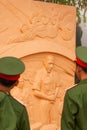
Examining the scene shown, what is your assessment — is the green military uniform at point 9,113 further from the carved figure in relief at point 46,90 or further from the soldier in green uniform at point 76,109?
the carved figure in relief at point 46,90

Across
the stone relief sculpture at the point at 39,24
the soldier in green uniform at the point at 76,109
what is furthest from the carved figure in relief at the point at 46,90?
the soldier in green uniform at the point at 76,109

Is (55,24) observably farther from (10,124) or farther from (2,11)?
(10,124)

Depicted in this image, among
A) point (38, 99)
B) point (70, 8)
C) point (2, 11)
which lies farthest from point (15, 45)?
point (70, 8)

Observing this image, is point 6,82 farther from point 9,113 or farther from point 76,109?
point 76,109

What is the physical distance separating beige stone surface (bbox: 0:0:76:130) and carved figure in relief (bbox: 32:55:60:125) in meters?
0.03

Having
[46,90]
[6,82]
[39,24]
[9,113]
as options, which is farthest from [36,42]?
[9,113]

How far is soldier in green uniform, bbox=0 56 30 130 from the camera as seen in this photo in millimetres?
2230

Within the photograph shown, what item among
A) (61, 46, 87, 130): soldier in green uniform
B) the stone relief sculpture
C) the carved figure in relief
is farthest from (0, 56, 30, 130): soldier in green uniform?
the carved figure in relief

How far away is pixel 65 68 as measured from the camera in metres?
5.79

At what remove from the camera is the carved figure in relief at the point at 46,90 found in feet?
17.6

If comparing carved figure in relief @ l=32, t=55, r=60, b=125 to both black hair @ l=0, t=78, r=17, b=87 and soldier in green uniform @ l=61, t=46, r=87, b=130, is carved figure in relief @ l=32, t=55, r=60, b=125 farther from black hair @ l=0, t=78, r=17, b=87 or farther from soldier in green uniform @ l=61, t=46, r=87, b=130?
black hair @ l=0, t=78, r=17, b=87

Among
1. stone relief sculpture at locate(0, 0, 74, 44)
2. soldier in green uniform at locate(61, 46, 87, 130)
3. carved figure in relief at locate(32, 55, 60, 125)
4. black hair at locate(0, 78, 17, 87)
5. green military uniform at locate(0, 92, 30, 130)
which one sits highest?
black hair at locate(0, 78, 17, 87)

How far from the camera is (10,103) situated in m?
2.28

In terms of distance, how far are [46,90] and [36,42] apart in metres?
0.73
